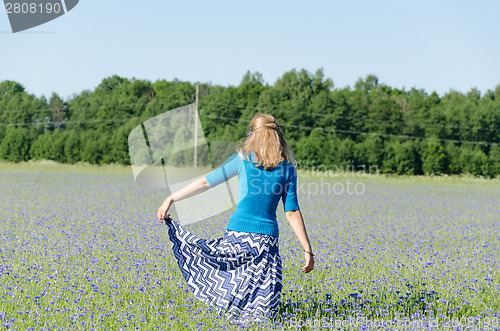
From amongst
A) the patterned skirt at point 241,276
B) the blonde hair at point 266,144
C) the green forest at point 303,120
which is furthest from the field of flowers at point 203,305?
the green forest at point 303,120

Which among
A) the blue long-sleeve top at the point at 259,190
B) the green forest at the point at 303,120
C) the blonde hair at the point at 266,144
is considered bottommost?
the green forest at the point at 303,120

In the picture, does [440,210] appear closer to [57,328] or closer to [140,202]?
[140,202]

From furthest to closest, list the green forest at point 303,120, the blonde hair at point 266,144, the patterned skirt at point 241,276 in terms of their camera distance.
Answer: the green forest at point 303,120 → the patterned skirt at point 241,276 → the blonde hair at point 266,144

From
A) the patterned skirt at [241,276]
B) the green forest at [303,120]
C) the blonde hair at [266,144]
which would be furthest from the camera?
the green forest at [303,120]

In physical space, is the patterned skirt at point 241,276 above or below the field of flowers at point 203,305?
above

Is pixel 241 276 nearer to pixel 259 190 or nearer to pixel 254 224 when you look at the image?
pixel 254 224

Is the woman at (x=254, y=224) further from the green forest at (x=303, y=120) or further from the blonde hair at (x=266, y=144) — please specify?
the green forest at (x=303, y=120)

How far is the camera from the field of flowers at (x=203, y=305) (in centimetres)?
450

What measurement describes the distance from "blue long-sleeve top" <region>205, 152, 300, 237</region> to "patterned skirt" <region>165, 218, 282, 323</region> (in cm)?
12

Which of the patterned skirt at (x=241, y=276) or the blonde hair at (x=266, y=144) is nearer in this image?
the blonde hair at (x=266, y=144)

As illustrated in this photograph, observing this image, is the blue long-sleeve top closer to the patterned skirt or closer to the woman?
the woman

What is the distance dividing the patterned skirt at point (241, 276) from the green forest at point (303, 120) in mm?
40601

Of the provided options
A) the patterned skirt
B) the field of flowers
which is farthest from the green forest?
the patterned skirt

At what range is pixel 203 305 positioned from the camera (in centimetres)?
475
